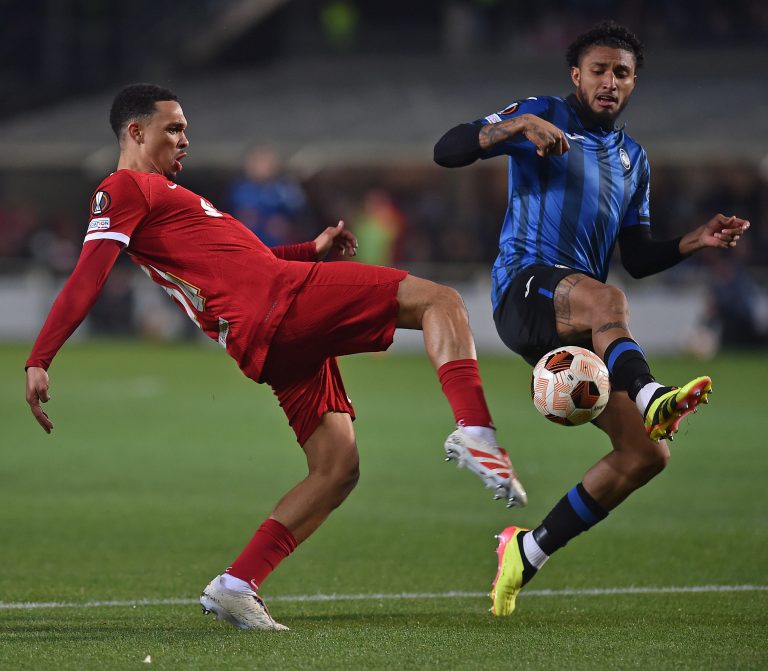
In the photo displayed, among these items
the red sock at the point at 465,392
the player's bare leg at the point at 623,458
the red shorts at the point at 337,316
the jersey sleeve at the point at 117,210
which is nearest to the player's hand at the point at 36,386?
the jersey sleeve at the point at 117,210

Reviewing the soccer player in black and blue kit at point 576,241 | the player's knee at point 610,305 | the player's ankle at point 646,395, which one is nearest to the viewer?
the player's ankle at point 646,395

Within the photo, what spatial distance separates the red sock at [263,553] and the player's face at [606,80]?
2254mm

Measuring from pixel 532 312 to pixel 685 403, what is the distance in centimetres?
97

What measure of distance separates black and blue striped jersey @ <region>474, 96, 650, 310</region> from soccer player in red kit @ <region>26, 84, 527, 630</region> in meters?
0.92

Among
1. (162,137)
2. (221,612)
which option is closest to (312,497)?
(221,612)

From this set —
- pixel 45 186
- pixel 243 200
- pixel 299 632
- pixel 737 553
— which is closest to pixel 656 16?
pixel 45 186

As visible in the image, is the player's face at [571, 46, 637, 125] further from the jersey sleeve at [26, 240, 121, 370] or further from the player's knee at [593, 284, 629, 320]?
the jersey sleeve at [26, 240, 121, 370]

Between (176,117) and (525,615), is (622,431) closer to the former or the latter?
(525,615)

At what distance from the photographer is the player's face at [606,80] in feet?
19.9

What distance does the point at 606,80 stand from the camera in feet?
19.9

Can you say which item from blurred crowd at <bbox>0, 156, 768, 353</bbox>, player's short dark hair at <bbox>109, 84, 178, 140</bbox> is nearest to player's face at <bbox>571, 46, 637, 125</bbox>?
player's short dark hair at <bbox>109, 84, 178, 140</bbox>

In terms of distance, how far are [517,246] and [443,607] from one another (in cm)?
159

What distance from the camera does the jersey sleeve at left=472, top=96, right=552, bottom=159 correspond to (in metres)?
5.71

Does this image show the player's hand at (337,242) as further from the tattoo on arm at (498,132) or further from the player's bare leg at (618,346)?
the player's bare leg at (618,346)
